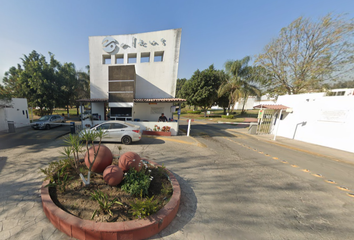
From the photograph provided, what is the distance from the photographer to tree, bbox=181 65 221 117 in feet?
Answer: 75.6

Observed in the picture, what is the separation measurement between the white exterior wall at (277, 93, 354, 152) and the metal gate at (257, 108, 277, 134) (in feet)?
3.36

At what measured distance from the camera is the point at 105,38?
41.2ft

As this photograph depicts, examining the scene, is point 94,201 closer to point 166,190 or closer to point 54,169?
point 166,190

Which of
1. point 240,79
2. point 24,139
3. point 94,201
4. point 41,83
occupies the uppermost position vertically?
point 240,79

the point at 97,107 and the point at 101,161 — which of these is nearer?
the point at 101,161

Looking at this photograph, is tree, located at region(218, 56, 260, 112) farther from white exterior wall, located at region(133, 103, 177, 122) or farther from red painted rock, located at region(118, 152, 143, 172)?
red painted rock, located at region(118, 152, 143, 172)

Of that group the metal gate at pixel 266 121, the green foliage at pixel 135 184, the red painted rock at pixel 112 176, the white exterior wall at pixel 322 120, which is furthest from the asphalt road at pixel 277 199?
the metal gate at pixel 266 121

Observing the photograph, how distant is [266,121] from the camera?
441 inches

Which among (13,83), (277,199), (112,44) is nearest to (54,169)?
(277,199)

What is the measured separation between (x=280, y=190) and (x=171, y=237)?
3.49 metres

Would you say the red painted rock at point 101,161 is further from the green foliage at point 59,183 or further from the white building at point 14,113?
the white building at point 14,113

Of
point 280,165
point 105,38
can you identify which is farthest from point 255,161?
point 105,38

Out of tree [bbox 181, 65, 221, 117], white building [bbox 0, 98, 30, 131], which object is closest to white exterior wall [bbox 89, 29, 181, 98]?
white building [bbox 0, 98, 30, 131]

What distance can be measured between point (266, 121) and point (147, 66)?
525 inches
